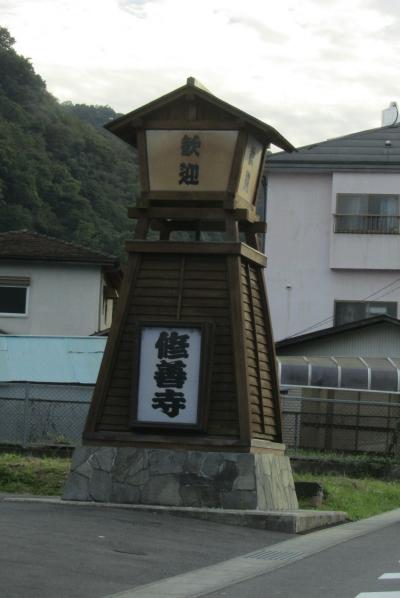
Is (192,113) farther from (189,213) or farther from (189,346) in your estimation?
(189,346)

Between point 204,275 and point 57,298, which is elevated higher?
point 57,298

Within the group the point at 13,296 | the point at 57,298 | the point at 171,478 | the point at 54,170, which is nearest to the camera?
the point at 171,478

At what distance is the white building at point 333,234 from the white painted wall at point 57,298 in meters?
7.00

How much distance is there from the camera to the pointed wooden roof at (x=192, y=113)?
55.0 feet

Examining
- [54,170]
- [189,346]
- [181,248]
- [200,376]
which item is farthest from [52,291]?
[54,170]

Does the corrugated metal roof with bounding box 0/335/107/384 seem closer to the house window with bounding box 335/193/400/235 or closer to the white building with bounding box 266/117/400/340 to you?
the white building with bounding box 266/117/400/340

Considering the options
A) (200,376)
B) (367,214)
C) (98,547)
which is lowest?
(98,547)

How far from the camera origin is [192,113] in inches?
671

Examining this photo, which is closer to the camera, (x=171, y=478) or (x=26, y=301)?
(x=171, y=478)

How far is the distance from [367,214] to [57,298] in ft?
40.3

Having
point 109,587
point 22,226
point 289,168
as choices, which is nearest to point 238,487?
point 109,587

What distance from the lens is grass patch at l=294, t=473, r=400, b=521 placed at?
19.0m

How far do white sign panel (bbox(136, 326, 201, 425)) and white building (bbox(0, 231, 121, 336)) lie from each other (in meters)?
27.0

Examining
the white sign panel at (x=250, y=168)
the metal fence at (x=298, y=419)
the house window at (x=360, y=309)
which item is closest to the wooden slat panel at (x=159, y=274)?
the white sign panel at (x=250, y=168)
